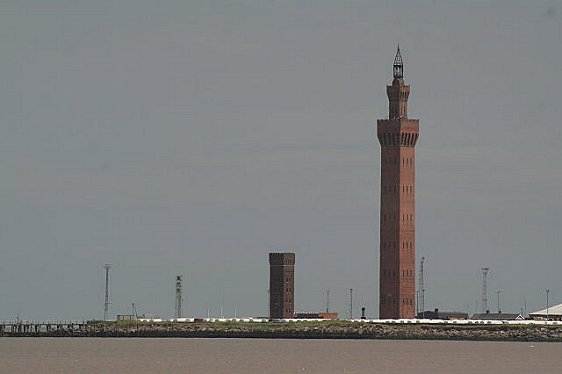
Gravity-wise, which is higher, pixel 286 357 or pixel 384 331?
pixel 384 331

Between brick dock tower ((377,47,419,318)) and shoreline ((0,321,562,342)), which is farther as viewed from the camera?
brick dock tower ((377,47,419,318))

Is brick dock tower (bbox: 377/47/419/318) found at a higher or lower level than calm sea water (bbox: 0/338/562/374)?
higher

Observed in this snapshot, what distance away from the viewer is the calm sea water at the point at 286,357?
130 metres

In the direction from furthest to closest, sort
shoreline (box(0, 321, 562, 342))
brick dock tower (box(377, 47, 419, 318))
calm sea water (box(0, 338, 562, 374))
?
brick dock tower (box(377, 47, 419, 318)) → shoreline (box(0, 321, 562, 342)) → calm sea water (box(0, 338, 562, 374))

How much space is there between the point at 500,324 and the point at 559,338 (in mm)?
12175

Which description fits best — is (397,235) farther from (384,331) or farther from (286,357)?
(286,357)

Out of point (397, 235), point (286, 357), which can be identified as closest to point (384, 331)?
point (397, 235)

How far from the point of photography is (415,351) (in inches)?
6649

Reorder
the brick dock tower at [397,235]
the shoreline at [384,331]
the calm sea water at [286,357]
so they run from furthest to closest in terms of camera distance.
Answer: the brick dock tower at [397,235], the shoreline at [384,331], the calm sea water at [286,357]

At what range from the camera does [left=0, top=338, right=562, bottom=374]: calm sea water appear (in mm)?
130000

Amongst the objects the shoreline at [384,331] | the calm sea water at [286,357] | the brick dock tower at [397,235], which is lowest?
the calm sea water at [286,357]

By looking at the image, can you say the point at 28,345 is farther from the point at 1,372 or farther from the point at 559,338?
the point at 1,372

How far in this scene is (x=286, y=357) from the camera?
15112cm

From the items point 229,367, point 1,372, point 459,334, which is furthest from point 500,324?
point 1,372
